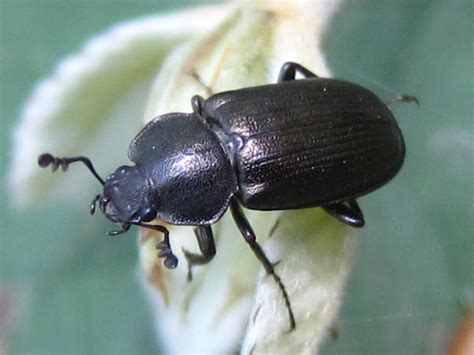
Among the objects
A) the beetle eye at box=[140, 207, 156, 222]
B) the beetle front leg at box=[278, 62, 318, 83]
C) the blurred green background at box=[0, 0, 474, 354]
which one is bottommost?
the blurred green background at box=[0, 0, 474, 354]

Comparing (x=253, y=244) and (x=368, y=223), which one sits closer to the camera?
(x=253, y=244)

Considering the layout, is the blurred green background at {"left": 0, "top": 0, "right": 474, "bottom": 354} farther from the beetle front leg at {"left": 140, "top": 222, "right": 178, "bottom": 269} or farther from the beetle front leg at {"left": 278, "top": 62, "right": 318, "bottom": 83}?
the beetle front leg at {"left": 140, "top": 222, "right": 178, "bottom": 269}

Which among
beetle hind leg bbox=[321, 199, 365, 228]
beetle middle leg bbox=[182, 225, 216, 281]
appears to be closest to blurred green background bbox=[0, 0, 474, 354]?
beetle hind leg bbox=[321, 199, 365, 228]

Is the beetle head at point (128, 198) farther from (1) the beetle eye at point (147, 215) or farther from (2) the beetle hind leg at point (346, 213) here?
(2) the beetle hind leg at point (346, 213)

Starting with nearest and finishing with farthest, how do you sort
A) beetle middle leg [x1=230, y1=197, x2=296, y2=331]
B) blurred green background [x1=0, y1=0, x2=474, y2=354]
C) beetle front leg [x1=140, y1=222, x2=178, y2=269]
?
1. beetle middle leg [x1=230, y1=197, x2=296, y2=331]
2. beetle front leg [x1=140, y1=222, x2=178, y2=269]
3. blurred green background [x1=0, y1=0, x2=474, y2=354]

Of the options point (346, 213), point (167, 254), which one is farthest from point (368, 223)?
point (167, 254)

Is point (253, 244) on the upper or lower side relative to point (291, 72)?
lower

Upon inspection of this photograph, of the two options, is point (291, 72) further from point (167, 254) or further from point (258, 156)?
point (167, 254)
